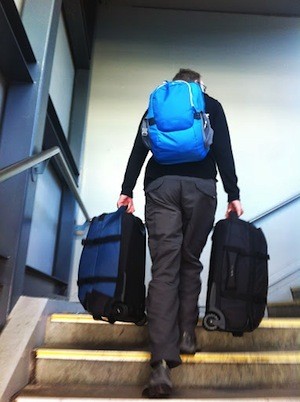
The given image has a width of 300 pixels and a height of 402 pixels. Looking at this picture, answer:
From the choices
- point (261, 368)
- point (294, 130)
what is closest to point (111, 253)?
point (261, 368)

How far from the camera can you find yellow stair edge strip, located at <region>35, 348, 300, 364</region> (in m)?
1.60

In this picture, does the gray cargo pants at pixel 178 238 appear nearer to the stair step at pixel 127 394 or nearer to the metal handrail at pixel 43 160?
the stair step at pixel 127 394

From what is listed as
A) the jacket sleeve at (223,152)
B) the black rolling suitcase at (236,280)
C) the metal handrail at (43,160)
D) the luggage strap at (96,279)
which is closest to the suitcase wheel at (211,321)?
the black rolling suitcase at (236,280)

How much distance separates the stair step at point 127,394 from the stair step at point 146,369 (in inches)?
2.2

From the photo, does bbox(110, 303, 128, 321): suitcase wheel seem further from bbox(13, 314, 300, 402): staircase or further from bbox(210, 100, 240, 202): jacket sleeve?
bbox(210, 100, 240, 202): jacket sleeve

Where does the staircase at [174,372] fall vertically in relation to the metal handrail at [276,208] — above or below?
below

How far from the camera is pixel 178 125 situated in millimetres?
1566

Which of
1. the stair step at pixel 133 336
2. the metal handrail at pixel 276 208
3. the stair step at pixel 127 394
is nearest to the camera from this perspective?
the stair step at pixel 127 394

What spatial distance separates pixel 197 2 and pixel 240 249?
3529 mm

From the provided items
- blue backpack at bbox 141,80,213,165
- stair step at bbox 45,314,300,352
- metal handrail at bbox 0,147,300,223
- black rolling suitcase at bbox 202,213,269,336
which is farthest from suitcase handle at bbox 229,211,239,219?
metal handrail at bbox 0,147,300,223

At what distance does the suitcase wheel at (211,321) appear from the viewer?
5.07ft

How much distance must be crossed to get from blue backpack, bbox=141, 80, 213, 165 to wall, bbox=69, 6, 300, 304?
209 centimetres

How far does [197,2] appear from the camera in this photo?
4.25 metres

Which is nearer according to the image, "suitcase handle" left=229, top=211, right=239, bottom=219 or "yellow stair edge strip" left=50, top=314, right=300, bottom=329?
"suitcase handle" left=229, top=211, right=239, bottom=219
